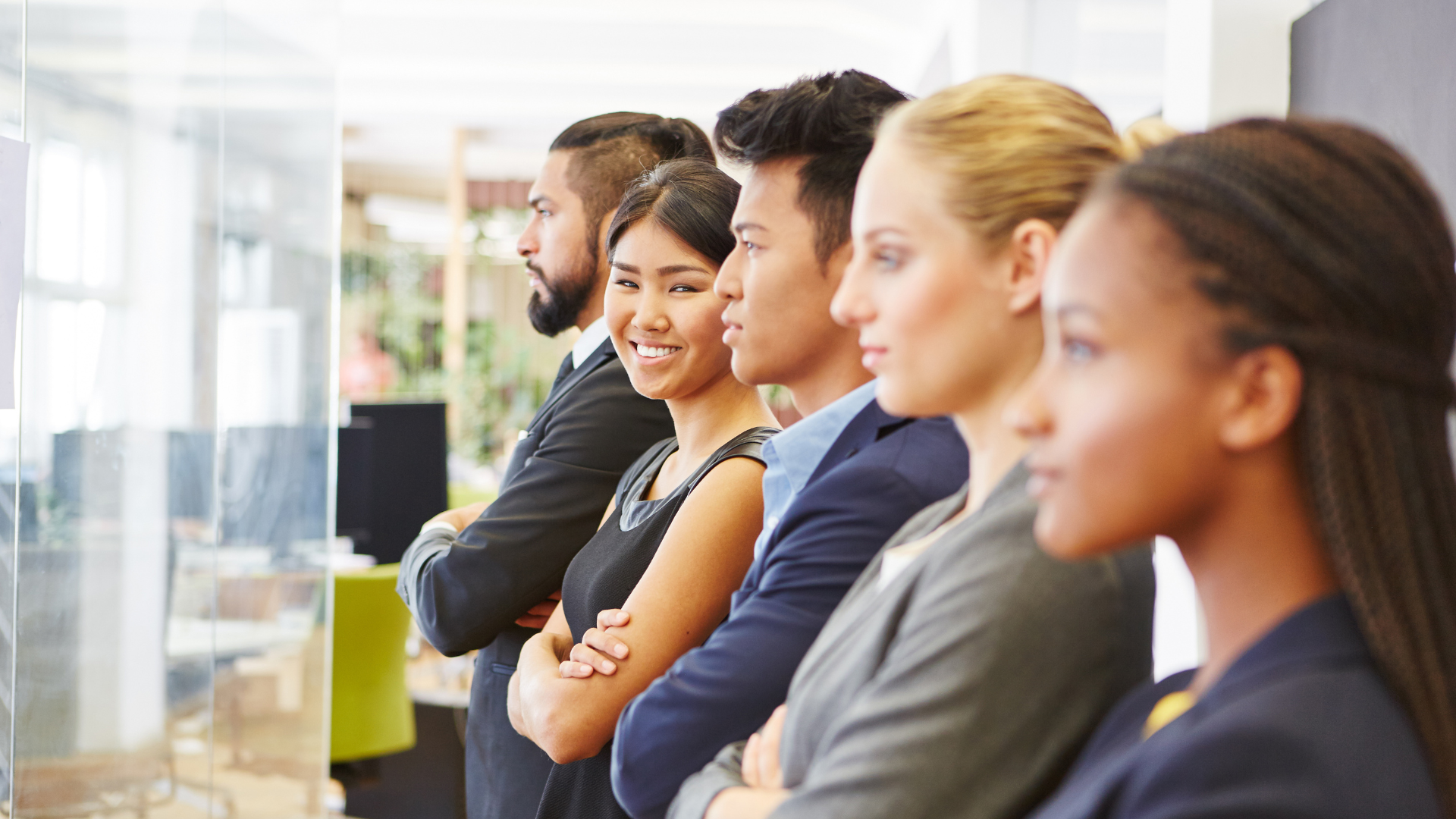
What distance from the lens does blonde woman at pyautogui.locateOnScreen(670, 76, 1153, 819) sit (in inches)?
29.5

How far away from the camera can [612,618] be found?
1.36m

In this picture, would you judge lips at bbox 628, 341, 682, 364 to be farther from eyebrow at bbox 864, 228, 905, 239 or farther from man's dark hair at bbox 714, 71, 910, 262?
eyebrow at bbox 864, 228, 905, 239

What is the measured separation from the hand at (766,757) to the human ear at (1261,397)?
45cm

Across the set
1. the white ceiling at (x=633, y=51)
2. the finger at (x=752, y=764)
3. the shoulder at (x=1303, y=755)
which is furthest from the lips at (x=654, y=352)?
the white ceiling at (x=633, y=51)

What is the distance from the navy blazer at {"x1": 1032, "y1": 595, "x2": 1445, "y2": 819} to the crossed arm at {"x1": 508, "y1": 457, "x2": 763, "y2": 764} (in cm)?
73

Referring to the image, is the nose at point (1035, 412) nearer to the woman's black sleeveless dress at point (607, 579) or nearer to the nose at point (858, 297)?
the nose at point (858, 297)

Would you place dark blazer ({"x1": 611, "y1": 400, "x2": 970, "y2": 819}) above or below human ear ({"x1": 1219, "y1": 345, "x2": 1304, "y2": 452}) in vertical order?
below

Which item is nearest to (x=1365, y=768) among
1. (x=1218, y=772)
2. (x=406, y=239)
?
(x=1218, y=772)

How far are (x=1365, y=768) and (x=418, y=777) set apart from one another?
3536 millimetres

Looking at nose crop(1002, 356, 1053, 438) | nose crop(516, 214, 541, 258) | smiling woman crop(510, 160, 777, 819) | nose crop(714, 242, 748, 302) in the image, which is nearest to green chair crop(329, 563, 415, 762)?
nose crop(516, 214, 541, 258)

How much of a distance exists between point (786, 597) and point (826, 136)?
47cm

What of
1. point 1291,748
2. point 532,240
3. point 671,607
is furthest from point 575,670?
point 532,240

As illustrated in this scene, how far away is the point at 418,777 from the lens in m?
3.73

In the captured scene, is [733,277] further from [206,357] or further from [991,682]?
[206,357]
